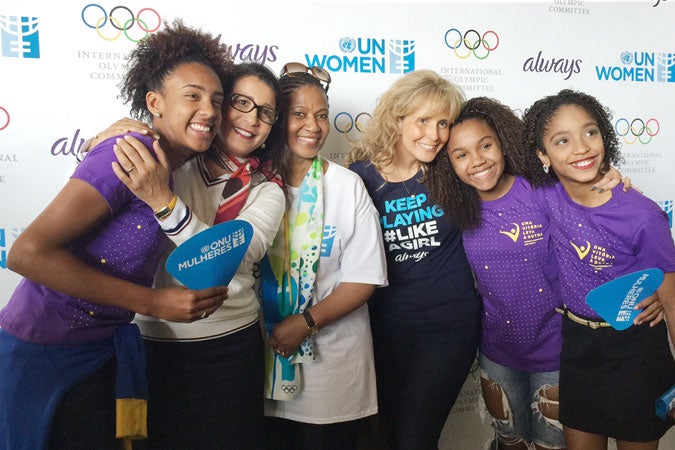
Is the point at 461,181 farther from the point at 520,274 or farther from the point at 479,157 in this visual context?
the point at 520,274

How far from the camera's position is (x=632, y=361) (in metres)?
1.36

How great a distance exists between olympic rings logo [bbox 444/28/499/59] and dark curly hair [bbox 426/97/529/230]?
1.97ft

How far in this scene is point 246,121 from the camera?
4.43 feet

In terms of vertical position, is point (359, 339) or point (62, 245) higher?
point (62, 245)

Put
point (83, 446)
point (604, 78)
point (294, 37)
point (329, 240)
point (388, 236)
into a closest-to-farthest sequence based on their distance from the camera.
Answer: point (83, 446) < point (329, 240) < point (388, 236) < point (294, 37) < point (604, 78)

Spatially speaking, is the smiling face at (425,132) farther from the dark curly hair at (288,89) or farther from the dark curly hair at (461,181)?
the dark curly hair at (288,89)

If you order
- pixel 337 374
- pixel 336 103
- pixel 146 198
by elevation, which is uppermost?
pixel 336 103

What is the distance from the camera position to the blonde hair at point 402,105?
1659mm

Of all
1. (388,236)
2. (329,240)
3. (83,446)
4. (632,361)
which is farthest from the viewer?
(388,236)

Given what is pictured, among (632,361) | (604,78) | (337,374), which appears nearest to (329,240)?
(337,374)

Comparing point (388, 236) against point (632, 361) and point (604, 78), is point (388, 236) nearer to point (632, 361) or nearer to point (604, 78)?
point (632, 361)

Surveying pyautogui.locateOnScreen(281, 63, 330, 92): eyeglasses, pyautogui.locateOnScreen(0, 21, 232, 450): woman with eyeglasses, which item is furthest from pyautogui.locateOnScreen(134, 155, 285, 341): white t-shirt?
pyautogui.locateOnScreen(281, 63, 330, 92): eyeglasses

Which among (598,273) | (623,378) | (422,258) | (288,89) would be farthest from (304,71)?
(623,378)

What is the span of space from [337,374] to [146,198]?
2.71 ft
